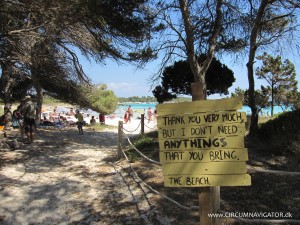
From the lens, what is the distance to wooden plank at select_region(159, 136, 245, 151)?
7.41ft

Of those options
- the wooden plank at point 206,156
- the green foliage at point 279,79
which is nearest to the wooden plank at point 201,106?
the wooden plank at point 206,156

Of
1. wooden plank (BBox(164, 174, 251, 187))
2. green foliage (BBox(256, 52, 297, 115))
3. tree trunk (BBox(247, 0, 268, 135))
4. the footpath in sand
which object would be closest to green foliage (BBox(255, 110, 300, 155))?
tree trunk (BBox(247, 0, 268, 135))

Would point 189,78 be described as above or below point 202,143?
above

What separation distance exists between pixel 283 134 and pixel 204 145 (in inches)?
197

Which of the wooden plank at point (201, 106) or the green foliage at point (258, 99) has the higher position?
the green foliage at point (258, 99)

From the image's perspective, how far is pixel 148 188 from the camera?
5051 mm

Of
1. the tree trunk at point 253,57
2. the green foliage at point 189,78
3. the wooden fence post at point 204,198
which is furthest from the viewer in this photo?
the green foliage at point 189,78

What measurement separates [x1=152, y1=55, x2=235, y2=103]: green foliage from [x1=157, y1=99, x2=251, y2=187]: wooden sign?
361 inches

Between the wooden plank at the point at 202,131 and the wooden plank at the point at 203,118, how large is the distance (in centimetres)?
3

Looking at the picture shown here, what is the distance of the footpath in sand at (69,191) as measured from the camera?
420 cm

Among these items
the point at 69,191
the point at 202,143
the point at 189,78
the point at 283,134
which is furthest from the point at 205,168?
the point at 189,78

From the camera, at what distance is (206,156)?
2.30 meters

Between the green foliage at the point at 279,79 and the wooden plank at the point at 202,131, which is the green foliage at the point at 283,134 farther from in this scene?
the green foliage at the point at 279,79

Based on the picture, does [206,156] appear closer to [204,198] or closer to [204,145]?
[204,145]
